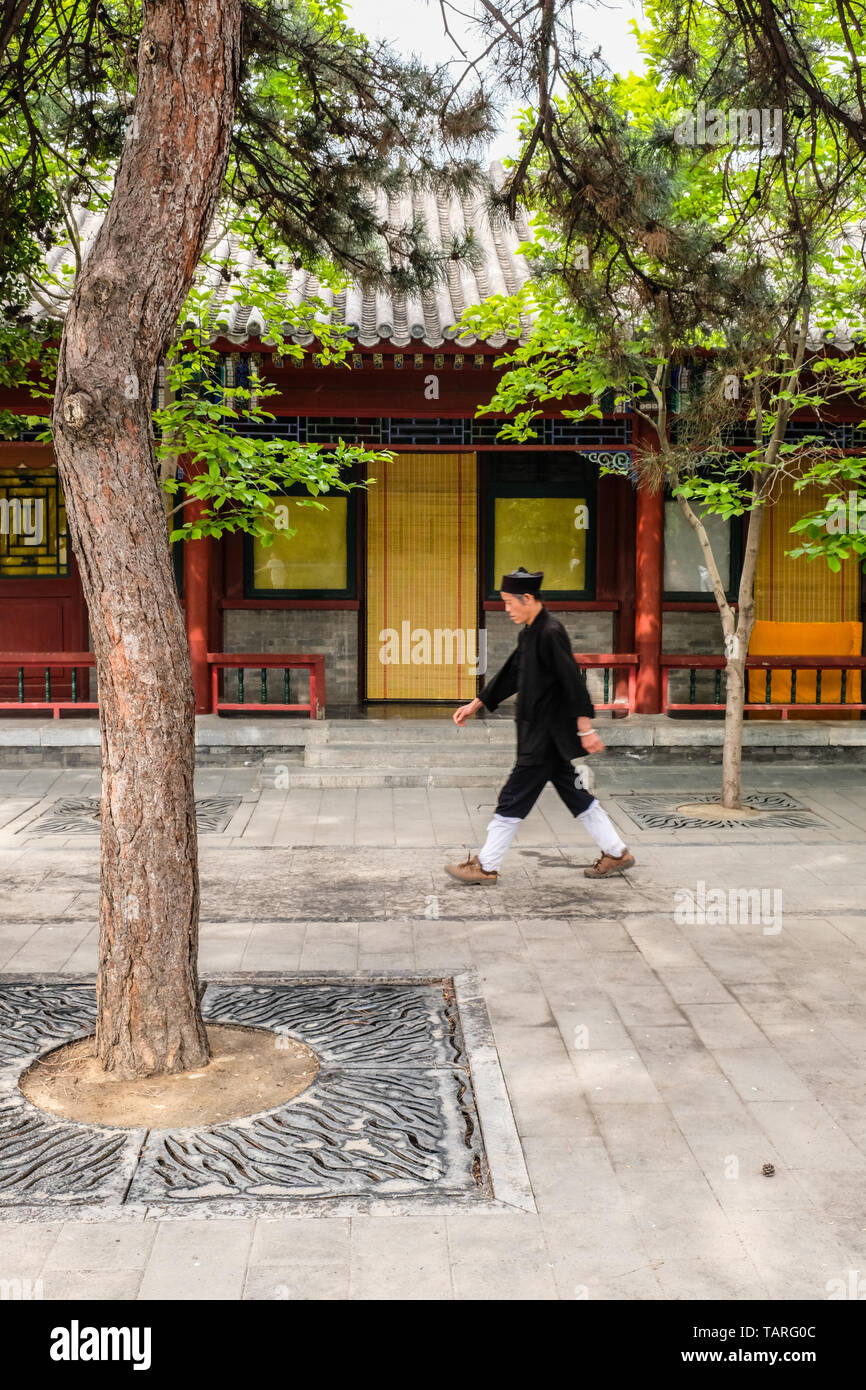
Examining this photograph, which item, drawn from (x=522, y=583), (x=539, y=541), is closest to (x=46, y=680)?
(x=539, y=541)

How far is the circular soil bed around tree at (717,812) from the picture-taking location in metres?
9.12

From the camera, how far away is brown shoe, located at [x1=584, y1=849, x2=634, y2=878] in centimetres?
738

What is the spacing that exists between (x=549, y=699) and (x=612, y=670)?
19.0 feet

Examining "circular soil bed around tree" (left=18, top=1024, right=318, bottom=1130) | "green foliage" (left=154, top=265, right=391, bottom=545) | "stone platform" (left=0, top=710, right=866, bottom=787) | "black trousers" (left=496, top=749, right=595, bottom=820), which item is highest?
"green foliage" (left=154, top=265, right=391, bottom=545)

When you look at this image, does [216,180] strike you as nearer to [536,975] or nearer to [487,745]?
[536,975]

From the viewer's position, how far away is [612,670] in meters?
12.8

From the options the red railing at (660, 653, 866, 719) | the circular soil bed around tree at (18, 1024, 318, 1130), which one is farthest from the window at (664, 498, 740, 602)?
the circular soil bed around tree at (18, 1024, 318, 1130)

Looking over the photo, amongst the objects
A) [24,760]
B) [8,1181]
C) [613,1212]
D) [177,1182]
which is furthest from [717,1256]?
[24,760]

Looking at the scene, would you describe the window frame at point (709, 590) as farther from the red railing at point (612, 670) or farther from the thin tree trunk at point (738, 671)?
the thin tree trunk at point (738, 671)

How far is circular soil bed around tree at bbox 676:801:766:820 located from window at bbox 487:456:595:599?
13.0ft

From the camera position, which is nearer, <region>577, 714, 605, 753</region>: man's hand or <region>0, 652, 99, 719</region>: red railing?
<region>577, 714, 605, 753</region>: man's hand

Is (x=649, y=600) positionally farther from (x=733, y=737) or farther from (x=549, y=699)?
(x=549, y=699)

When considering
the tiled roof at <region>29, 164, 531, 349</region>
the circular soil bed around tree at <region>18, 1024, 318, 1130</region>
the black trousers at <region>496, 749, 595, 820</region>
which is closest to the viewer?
the circular soil bed around tree at <region>18, 1024, 318, 1130</region>

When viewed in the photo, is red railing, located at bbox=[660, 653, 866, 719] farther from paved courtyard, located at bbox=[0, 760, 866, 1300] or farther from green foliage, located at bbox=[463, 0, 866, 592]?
green foliage, located at bbox=[463, 0, 866, 592]
